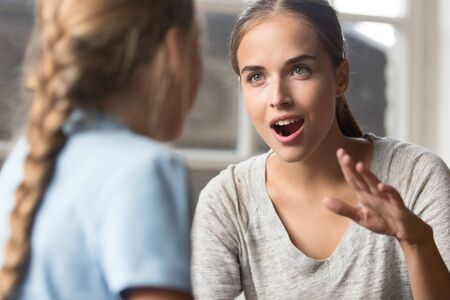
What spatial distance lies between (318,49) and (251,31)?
0.13 meters

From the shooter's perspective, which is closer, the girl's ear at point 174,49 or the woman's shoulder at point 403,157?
the girl's ear at point 174,49

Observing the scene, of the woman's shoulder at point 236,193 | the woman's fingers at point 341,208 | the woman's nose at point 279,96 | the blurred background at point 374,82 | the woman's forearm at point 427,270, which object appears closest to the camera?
the woman's fingers at point 341,208

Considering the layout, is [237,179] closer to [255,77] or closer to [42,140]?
[255,77]

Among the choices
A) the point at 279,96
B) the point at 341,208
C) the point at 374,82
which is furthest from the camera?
the point at 374,82

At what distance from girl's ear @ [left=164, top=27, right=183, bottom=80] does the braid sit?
11 cm

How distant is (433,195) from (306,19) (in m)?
0.41

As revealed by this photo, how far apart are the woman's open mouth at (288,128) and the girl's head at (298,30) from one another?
0.12ft

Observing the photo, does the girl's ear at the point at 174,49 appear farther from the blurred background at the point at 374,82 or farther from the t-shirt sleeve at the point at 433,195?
the blurred background at the point at 374,82

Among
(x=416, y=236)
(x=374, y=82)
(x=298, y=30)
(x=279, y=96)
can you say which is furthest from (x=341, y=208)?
(x=374, y=82)

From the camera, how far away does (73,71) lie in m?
0.82

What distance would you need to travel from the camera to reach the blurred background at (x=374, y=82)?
2.68 m

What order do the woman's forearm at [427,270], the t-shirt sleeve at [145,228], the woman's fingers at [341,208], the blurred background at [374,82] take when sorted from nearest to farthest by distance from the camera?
the t-shirt sleeve at [145,228] → the woman's fingers at [341,208] → the woman's forearm at [427,270] → the blurred background at [374,82]

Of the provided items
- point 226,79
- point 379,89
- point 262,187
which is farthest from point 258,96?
point 379,89

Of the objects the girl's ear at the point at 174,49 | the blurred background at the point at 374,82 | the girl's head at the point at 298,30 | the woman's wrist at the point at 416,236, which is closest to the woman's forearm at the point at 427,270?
the woman's wrist at the point at 416,236
